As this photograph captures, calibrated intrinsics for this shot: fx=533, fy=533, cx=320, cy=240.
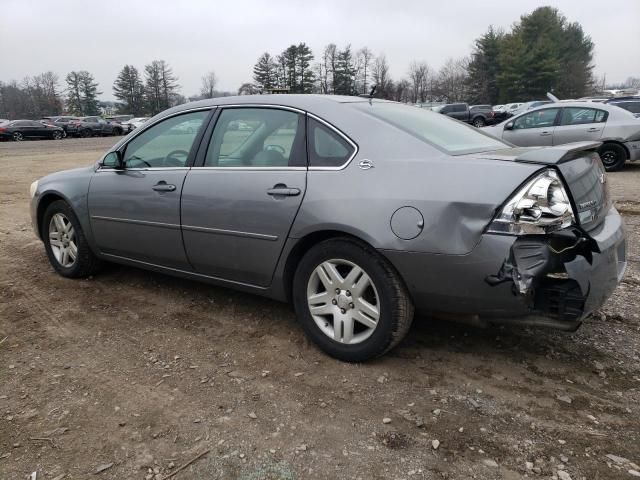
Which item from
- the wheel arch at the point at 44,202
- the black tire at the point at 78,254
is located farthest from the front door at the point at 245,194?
the wheel arch at the point at 44,202

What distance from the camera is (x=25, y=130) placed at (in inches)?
1321

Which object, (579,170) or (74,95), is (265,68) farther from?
(579,170)

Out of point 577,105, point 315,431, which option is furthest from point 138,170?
point 577,105

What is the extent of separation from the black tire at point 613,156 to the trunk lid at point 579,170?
919cm

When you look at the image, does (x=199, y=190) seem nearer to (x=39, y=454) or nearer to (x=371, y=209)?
(x=371, y=209)

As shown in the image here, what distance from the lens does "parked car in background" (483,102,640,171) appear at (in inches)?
428

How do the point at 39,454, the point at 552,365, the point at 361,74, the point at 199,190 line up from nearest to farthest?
the point at 39,454 < the point at 552,365 < the point at 199,190 < the point at 361,74

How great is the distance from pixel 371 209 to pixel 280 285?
85 centimetres

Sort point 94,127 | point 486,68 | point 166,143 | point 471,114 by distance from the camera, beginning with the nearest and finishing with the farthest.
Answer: point 166,143 < point 471,114 < point 94,127 < point 486,68

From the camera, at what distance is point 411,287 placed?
2.80 m

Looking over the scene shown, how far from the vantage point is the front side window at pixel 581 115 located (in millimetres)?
11148

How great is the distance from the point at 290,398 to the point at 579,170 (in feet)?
6.32

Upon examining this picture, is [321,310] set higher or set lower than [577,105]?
lower

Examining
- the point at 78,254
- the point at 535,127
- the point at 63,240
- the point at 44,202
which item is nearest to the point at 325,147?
the point at 78,254
